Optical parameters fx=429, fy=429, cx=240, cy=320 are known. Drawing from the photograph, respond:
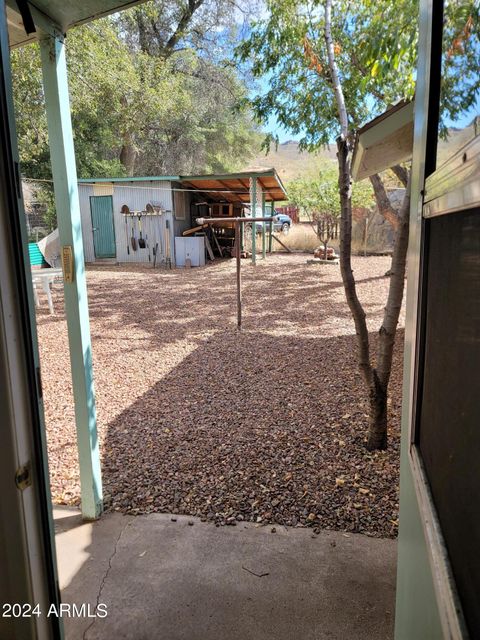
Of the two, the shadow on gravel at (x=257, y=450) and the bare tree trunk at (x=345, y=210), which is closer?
Answer: the shadow on gravel at (x=257, y=450)

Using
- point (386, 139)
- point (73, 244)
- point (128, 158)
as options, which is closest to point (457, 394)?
point (73, 244)

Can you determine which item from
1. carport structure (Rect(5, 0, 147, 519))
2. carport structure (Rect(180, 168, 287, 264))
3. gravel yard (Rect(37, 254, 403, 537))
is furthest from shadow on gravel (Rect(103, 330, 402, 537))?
carport structure (Rect(180, 168, 287, 264))

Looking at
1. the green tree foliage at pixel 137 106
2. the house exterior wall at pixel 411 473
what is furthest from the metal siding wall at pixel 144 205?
the house exterior wall at pixel 411 473

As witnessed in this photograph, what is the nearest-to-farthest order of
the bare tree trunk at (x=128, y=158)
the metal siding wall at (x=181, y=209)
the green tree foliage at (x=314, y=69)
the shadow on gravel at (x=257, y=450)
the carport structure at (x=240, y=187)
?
the shadow on gravel at (x=257, y=450)
the green tree foliage at (x=314, y=69)
the carport structure at (x=240, y=187)
the metal siding wall at (x=181, y=209)
the bare tree trunk at (x=128, y=158)

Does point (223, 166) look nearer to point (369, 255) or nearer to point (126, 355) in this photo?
point (369, 255)

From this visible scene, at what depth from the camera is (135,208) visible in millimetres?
14891

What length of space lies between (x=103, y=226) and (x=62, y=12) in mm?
Result: 14143

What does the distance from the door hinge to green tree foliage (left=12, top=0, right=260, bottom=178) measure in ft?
23.8

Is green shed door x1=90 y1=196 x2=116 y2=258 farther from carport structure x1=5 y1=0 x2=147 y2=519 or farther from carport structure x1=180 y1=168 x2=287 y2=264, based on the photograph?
carport structure x1=5 y1=0 x2=147 y2=519

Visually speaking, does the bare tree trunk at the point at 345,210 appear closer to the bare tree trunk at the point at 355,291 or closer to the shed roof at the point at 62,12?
the bare tree trunk at the point at 355,291

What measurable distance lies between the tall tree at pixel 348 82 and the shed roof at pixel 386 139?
24 centimetres

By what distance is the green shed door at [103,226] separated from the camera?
49.6 ft

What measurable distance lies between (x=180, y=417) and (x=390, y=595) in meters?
2.36

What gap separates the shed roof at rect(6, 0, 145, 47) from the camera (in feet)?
6.05
